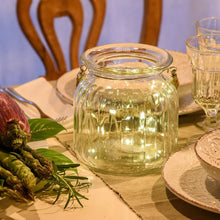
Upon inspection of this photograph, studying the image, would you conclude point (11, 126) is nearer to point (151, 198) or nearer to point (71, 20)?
point (151, 198)

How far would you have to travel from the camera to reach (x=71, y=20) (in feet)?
4.83

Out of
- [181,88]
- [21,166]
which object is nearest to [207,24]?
[181,88]

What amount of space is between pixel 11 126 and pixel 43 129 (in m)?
0.11

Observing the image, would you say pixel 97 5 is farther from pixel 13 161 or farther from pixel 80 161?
pixel 13 161

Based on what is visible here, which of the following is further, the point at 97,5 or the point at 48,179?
the point at 97,5

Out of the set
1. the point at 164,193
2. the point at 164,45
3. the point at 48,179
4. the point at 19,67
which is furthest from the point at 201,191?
the point at 164,45

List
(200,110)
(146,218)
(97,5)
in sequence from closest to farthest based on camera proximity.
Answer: (146,218), (200,110), (97,5)

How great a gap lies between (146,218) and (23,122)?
216 millimetres

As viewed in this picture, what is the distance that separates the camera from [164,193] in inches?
26.5

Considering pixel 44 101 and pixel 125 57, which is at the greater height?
pixel 125 57

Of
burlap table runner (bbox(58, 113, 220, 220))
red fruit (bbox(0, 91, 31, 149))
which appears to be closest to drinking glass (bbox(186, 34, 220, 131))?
burlap table runner (bbox(58, 113, 220, 220))

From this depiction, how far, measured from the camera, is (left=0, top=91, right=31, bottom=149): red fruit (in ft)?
2.10

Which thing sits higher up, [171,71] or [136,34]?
[171,71]

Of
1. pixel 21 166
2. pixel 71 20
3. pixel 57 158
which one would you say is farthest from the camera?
pixel 71 20
